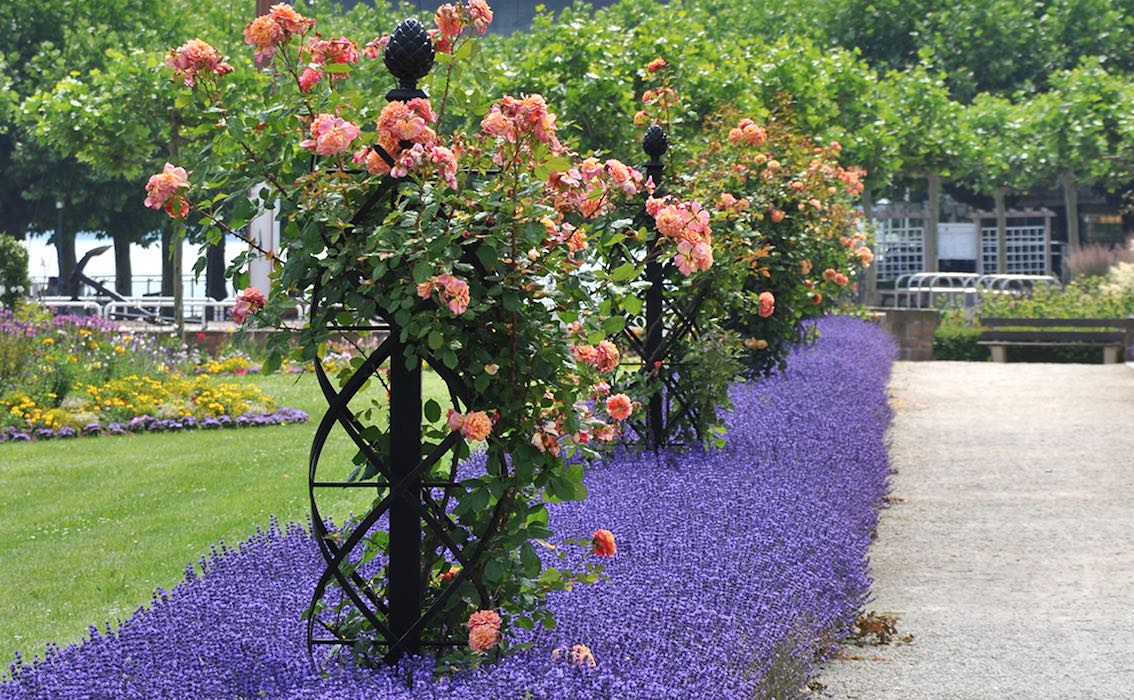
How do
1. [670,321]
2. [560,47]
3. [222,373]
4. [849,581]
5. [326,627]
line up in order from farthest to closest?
[560,47] → [222,373] → [670,321] → [849,581] → [326,627]

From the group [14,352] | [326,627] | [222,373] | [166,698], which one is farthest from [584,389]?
[222,373]

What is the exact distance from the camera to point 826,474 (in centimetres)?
739

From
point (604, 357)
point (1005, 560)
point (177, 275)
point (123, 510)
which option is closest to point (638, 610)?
point (604, 357)

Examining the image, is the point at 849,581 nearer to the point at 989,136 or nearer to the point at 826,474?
the point at 826,474

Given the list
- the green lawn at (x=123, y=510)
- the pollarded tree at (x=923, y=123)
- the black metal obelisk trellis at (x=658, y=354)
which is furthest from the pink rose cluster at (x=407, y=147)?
the pollarded tree at (x=923, y=123)

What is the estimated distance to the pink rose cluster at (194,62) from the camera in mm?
3730

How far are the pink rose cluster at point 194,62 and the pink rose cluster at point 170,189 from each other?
0.81ft

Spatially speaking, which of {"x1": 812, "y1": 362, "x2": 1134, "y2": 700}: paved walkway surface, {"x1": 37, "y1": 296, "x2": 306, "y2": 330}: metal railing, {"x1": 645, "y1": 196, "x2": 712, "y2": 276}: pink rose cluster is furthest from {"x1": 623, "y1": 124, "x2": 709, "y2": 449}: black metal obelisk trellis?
{"x1": 37, "y1": 296, "x2": 306, "y2": 330}: metal railing

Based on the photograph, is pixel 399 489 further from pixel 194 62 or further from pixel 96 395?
pixel 96 395

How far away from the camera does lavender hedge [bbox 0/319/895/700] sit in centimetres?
360

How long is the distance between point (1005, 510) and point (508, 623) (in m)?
6.17

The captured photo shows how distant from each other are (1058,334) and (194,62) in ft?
69.5

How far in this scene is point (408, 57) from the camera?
389cm

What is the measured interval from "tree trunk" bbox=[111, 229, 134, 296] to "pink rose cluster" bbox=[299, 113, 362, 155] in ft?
130
